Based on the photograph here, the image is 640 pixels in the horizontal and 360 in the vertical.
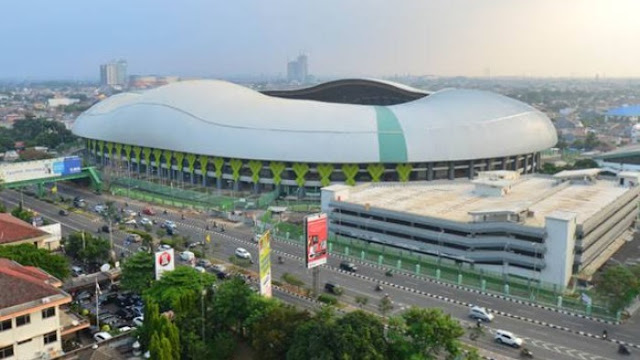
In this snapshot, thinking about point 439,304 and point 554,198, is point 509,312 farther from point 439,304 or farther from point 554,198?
point 554,198

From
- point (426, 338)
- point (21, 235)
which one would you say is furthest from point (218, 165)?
point (426, 338)

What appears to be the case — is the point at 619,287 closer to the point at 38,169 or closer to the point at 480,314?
the point at 480,314

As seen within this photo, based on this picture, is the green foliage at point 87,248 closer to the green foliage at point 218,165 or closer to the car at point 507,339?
the green foliage at point 218,165

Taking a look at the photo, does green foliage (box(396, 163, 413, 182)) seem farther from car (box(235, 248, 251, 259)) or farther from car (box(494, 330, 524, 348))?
car (box(494, 330, 524, 348))

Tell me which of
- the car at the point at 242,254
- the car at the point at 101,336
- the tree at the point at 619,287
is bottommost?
the car at the point at 101,336

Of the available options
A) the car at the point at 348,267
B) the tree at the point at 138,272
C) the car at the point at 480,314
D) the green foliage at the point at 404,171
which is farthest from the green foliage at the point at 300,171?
the car at the point at 480,314

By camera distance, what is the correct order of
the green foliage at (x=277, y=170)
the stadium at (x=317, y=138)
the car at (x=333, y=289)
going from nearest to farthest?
1. the car at (x=333, y=289)
2. the stadium at (x=317, y=138)
3. the green foliage at (x=277, y=170)

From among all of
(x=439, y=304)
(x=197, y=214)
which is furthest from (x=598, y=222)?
(x=197, y=214)

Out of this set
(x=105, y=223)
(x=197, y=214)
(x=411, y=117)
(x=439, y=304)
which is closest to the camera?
(x=439, y=304)
